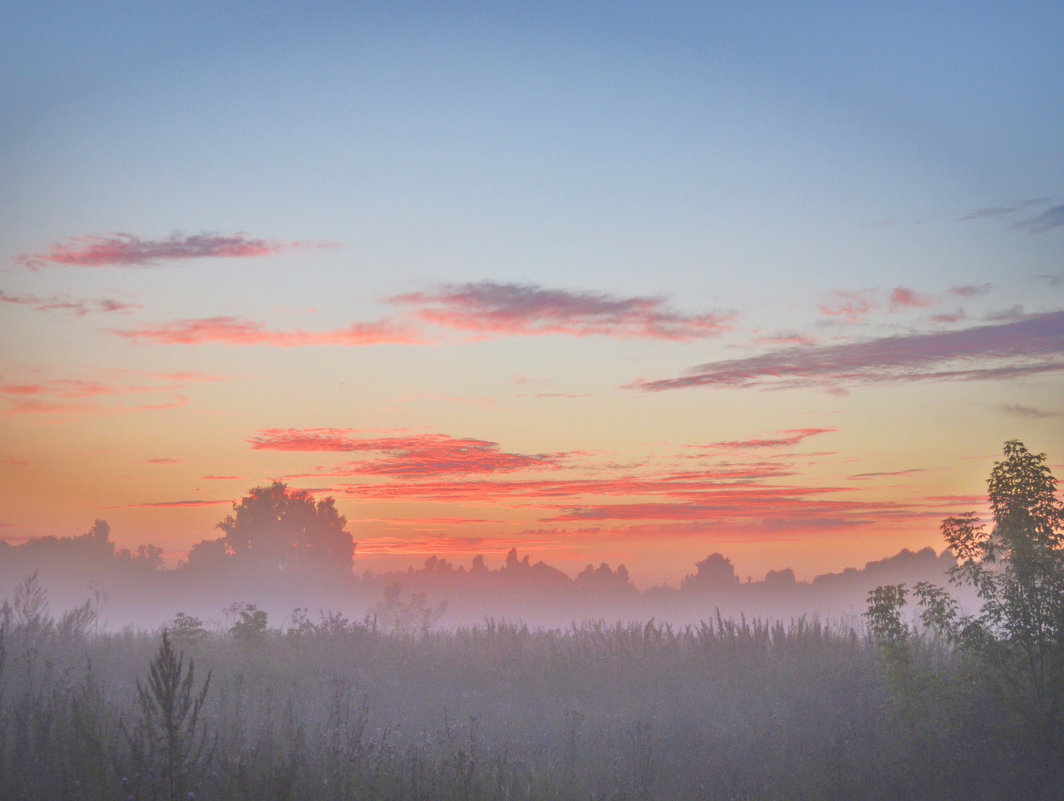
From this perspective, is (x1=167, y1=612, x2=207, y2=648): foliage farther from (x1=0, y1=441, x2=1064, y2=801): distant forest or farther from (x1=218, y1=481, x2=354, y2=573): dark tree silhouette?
(x1=218, y1=481, x2=354, y2=573): dark tree silhouette

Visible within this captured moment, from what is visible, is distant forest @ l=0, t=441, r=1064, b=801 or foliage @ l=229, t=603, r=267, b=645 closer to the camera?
distant forest @ l=0, t=441, r=1064, b=801

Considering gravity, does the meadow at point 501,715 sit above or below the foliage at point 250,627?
below

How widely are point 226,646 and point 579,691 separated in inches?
422

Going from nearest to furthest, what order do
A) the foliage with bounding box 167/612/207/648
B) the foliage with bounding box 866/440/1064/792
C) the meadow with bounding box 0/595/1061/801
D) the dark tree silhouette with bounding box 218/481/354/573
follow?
the meadow with bounding box 0/595/1061/801, the foliage with bounding box 866/440/1064/792, the foliage with bounding box 167/612/207/648, the dark tree silhouette with bounding box 218/481/354/573

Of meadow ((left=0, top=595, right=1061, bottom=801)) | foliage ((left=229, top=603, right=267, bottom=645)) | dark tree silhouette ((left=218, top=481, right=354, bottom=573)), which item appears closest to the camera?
meadow ((left=0, top=595, right=1061, bottom=801))

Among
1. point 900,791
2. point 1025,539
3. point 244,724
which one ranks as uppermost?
point 1025,539

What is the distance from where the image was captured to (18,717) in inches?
422

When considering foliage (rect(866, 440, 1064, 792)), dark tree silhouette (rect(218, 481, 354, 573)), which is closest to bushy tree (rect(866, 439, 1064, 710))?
foliage (rect(866, 440, 1064, 792))

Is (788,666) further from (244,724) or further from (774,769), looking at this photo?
(244,724)

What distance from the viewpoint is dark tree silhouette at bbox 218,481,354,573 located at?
229ft

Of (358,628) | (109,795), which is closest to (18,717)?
(109,795)

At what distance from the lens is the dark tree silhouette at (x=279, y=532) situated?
69.9m

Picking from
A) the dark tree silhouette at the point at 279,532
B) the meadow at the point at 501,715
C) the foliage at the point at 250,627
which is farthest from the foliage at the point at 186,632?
the dark tree silhouette at the point at 279,532

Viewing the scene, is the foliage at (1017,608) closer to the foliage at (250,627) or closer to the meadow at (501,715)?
the meadow at (501,715)
